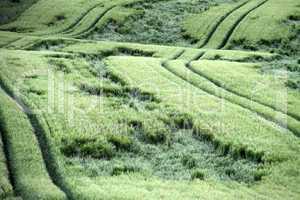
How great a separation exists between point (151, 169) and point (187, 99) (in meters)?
11.4

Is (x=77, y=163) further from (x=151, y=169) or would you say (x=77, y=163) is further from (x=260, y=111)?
(x=260, y=111)

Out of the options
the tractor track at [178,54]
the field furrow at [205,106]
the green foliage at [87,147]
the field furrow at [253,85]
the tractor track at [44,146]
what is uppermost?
the tractor track at [44,146]

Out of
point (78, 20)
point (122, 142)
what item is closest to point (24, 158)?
point (122, 142)

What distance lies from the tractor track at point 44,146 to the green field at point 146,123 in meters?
0.06

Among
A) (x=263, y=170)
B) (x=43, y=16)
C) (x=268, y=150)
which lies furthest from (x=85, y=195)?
(x=43, y=16)

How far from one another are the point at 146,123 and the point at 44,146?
21.0 feet

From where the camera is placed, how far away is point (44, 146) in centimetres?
2267

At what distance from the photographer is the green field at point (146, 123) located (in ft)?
64.3

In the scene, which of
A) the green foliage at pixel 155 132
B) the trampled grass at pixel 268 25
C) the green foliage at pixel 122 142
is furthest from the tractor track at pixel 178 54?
the green foliage at pixel 122 142

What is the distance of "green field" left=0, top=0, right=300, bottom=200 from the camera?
1959cm

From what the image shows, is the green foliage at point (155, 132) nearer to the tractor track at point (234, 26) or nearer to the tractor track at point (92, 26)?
the tractor track at point (234, 26)

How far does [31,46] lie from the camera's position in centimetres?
5581

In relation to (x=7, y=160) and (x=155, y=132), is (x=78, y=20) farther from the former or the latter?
(x=7, y=160)

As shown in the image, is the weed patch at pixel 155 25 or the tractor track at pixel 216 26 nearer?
the tractor track at pixel 216 26
